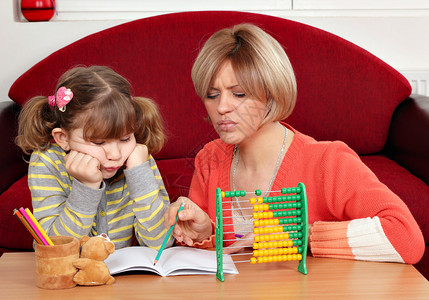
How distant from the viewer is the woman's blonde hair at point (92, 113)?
1.48 meters

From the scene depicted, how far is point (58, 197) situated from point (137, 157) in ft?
0.79

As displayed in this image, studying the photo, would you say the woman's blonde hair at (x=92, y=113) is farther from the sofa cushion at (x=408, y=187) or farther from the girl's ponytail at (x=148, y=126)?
the sofa cushion at (x=408, y=187)

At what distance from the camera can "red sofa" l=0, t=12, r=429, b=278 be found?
8.32 ft

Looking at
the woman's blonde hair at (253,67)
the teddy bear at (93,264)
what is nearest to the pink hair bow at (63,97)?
the woman's blonde hair at (253,67)

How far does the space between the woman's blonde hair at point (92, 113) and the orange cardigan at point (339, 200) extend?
0.23 meters

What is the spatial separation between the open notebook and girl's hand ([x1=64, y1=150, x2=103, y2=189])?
8.3 inches

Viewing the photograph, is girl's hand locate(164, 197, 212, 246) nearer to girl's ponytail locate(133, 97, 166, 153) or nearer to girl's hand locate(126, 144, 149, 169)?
girl's hand locate(126, 144, 149, 169)

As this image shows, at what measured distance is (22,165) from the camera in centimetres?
239

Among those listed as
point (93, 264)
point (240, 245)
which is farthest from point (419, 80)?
point (93, 264)

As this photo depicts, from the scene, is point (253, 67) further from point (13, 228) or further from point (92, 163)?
point (13, 228)

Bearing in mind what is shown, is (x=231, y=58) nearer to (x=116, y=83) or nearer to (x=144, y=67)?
(x=116, y=83)

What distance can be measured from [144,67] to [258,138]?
3.61ft

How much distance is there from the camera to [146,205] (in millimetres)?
1533

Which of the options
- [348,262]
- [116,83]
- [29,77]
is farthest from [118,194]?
[29,77]
